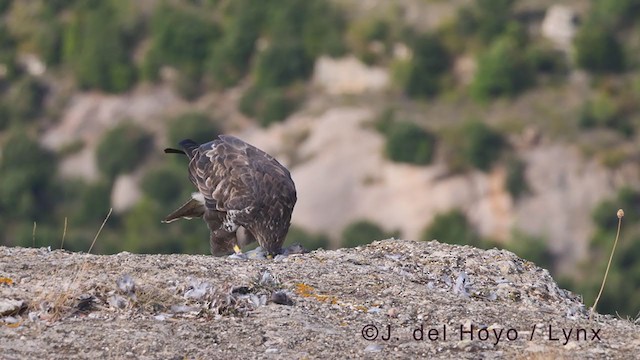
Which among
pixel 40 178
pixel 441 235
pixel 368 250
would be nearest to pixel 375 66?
pixel 441 235

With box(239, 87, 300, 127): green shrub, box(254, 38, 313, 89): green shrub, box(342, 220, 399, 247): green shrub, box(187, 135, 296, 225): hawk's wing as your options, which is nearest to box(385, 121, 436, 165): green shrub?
box(342, 220, 399, 247): green shrub

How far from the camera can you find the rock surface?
1070 cm

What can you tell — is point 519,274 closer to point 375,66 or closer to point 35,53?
point 375,66

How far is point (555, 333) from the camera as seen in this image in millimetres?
11547

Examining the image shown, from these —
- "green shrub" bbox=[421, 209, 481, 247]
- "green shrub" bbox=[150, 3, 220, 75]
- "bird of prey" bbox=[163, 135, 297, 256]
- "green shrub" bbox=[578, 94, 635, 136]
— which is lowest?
"bird of prey" bbox=[163, 135, 297, 256]

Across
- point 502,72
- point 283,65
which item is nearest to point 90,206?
point 283,65

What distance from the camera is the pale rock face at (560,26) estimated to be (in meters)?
82.6

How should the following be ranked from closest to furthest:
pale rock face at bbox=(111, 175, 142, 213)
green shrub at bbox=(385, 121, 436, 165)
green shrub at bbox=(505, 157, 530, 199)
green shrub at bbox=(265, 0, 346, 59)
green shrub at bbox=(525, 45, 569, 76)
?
green shrub at bbox=(505, 157, 530, 199), green shrub at bbox=(385, 121, 436, 165), green shrub at bbox=(525, 45, 569, 76), green shrub at bbox=(265, 0, 346, 59), pale rock face at bbox=(111, 175, 142, 213)

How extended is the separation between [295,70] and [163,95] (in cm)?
977

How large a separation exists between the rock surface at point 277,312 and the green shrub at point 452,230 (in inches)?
2281

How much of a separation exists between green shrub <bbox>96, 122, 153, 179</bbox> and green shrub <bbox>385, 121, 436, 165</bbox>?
667 inches

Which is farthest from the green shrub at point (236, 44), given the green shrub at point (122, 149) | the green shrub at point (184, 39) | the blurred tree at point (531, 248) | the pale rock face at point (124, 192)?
the blurred tree at point (531, 248)

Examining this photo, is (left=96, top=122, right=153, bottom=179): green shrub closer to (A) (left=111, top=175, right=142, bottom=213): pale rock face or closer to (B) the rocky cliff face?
(A) (left=111, top=175, right=142, bottom=213): pale rock face

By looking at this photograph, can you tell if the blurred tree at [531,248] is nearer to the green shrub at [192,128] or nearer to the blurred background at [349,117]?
the blurred background at [349,117]
